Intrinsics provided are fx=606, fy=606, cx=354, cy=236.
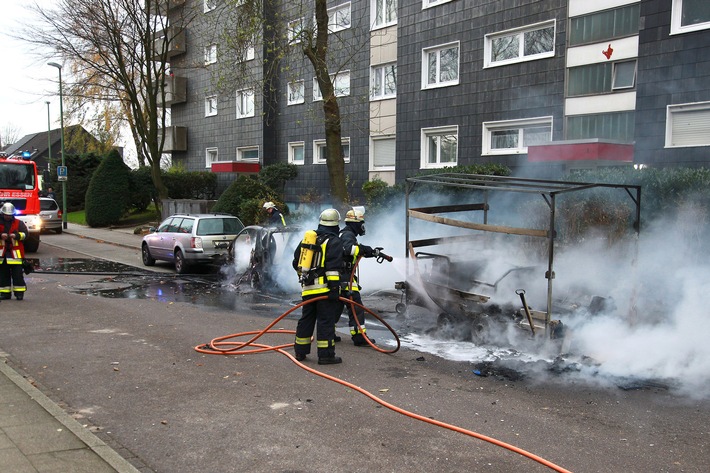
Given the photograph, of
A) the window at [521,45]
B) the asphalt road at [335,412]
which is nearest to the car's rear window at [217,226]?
the asphalt road at [335,412]

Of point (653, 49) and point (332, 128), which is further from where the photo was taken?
point (332, 128)

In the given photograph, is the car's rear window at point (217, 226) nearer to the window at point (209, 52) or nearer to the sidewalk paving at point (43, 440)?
the window at point (209, 52)

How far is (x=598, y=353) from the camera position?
6.80m

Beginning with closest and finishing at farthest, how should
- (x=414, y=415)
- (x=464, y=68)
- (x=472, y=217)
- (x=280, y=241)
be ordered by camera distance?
(x=414, y=415)
(x=472, y=217)
(x=280, y=241)
(x=464, y=68)

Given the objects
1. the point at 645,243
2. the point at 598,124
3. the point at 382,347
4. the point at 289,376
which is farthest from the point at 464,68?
the point at 289,376

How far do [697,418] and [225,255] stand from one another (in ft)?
34.4

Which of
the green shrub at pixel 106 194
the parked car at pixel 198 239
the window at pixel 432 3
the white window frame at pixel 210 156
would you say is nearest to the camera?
the parked car at pixel 198 239

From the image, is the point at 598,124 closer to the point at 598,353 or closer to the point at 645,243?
the point at 645,243

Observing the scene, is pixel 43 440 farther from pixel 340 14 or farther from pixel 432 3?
pixel 340 14

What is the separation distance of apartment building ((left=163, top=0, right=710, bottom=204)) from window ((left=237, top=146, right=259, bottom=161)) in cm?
50

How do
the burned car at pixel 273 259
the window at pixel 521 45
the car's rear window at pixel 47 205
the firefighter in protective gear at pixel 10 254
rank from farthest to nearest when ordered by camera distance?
the car's rear window at pixel 47 205
the window at pixel 521 45
the burned car at pixel 273 259
the firefighter in protective gear at pixel 10 254

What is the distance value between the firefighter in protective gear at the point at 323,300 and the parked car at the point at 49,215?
23.1 metres

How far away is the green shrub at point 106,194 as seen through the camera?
28.9 metres

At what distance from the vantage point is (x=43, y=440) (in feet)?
13.9
